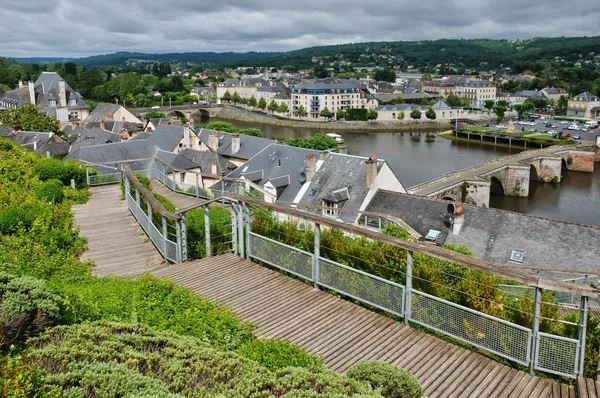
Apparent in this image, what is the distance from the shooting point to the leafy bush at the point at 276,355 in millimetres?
5250

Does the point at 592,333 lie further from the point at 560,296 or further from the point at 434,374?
the point at 560,296

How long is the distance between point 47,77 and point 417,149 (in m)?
54.8

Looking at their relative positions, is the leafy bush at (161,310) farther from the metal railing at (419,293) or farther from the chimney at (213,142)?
the chimney at (213,142)

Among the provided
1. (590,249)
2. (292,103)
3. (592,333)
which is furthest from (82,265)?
(292,103)

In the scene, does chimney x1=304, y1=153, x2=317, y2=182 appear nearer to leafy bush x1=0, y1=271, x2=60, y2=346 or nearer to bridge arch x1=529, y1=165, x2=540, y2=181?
leafy bush x1=0, y1=271, x2=60, y2=346

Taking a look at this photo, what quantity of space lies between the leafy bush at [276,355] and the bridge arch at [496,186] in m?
47.9

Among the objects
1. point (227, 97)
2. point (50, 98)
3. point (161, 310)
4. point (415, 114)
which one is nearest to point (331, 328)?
point (161, 310)

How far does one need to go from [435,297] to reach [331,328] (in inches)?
51.4

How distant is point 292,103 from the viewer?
356ft

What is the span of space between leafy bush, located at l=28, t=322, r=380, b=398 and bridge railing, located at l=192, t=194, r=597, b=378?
2013 mm

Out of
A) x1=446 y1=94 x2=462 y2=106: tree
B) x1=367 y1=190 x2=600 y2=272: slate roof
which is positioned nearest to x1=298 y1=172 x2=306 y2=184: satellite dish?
x1=367 y1=190 x2=600 y2=272: slate roof

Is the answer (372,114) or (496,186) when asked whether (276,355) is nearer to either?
(496,186)

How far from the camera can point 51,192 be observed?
13.6 meters

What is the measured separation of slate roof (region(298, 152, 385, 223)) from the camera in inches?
1070
